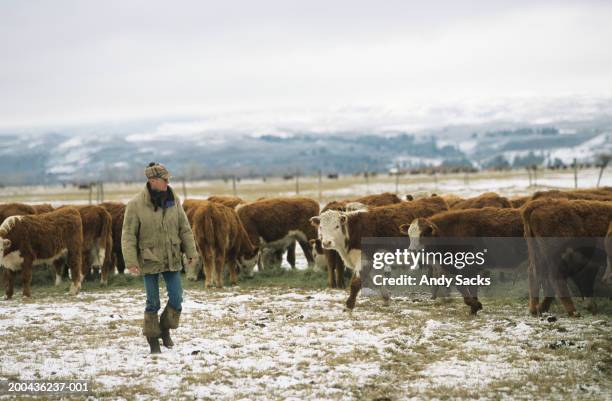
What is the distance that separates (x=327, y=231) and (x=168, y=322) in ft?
13.7

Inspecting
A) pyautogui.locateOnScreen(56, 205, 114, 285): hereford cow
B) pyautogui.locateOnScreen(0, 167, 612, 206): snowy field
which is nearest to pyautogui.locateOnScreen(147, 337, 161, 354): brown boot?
pyautogui.locateOnScreen(56, 205, 114, 285): hereford cow

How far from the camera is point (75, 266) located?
14297mm

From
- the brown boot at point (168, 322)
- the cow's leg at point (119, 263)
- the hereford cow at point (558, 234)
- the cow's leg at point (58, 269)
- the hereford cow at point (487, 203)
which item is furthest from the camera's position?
the cow's leg at point (119, 263)

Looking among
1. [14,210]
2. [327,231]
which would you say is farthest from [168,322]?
[14,210]

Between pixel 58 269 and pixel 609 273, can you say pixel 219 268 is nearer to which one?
pixel 58 269

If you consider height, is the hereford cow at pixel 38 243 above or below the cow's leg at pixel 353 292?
above

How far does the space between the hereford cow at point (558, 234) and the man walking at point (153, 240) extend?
534 cm

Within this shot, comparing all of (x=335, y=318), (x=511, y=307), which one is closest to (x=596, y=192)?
(x=511, y=307)

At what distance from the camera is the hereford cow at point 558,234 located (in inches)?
398

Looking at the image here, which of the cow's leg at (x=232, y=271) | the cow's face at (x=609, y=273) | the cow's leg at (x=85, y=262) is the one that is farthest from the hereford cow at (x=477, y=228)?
the cow's leg at (x=85, y=262)

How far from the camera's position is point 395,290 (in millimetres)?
13008

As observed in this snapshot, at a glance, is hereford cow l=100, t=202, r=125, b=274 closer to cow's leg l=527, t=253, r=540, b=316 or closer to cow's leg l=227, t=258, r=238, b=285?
cow's leg l=227, t=258, r=238, b=285

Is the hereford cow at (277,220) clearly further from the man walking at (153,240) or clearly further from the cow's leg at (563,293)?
the man walking at (153,240)

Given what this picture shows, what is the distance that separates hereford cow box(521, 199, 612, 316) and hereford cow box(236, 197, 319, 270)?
25.0ft
